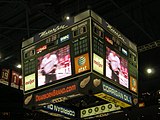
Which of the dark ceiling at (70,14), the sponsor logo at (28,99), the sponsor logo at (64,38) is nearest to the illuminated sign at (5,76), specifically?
the dark ceiling at (70,14)

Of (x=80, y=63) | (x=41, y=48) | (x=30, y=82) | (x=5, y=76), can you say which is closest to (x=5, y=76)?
(x=5, y=76)

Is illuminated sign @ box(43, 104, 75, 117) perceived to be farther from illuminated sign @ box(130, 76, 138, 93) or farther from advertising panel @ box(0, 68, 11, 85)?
advertising panel @ box(0, 68, 11, 85)

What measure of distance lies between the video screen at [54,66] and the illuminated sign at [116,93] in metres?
0.73

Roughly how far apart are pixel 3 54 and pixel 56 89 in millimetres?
8545

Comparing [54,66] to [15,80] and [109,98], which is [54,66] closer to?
[109,98]

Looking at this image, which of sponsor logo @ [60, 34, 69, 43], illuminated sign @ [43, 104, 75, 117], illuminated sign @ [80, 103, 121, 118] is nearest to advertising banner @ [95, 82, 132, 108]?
illuminated sign @ [80, 103, 121, 118]

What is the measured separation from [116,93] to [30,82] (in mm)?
1865

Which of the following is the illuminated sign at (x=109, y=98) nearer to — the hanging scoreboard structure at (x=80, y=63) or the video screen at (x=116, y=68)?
the hanging scoreboard structure at (x=80, y=63)

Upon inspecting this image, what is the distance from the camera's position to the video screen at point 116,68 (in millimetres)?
6363

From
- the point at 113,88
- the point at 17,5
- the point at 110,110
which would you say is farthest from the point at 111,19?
the point at 113,88

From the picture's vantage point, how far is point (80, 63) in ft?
19.7

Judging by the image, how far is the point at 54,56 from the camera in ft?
21.5

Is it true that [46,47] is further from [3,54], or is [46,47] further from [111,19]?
[3,54]

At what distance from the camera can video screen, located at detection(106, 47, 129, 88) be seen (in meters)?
6.36
